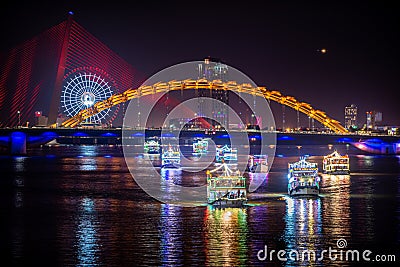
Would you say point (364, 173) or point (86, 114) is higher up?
point (86, 114)

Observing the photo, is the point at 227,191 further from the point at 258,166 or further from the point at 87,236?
the point at 258,166

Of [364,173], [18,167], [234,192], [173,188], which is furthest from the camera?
[18,167]

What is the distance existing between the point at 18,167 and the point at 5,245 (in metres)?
49.9

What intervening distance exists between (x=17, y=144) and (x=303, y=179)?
62.6 metres

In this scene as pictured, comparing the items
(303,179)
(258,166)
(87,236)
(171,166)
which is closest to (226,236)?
(87,236)

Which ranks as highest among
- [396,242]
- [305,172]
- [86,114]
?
[86,114]

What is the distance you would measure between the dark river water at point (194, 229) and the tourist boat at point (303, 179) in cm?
97

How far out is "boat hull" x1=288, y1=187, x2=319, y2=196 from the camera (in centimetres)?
4666

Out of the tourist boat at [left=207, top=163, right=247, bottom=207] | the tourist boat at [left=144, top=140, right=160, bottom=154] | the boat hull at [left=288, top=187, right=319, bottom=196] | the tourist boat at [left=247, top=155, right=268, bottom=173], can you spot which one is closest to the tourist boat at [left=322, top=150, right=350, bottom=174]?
the tourist boat at [left=247, top=155, right=268, bottom=173]

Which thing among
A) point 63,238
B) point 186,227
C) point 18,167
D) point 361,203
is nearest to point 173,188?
point 361,203

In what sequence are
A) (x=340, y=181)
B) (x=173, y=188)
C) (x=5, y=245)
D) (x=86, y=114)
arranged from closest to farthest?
(x=5, y=245)
(x=173, y=188)
(x=340, y=181)
(x=86, y=114)

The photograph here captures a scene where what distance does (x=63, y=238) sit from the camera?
31016mm

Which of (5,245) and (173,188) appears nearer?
(5,245)

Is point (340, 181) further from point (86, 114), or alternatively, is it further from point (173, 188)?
point (86, 114)
